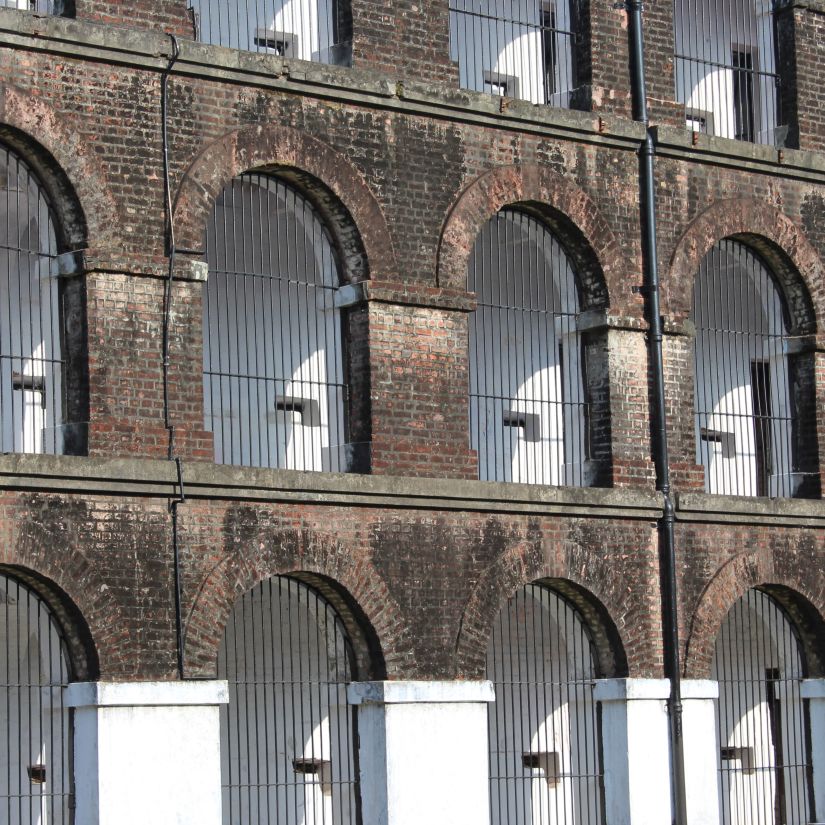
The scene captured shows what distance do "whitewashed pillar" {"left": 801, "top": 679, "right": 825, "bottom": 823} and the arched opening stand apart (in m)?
8.73

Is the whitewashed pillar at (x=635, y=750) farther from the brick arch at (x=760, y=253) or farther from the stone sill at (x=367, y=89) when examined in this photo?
the stone sill at (x=367, y=89)

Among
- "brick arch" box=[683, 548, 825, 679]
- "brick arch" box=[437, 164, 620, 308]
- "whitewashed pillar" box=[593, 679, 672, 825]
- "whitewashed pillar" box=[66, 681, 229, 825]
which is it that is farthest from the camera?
"brick arch" box=[683, 548, 825, 679]

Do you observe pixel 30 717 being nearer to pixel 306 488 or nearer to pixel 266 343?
pixel 306 488

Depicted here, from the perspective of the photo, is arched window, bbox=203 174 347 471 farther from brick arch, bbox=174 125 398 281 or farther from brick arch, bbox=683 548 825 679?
brick arch, bbox=683 548 825 679

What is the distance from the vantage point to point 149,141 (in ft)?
64.8

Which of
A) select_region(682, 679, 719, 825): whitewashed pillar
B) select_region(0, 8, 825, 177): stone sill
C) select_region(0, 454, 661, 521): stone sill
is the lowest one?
select_region(682, 679, 719, 825): whitewashed pillar

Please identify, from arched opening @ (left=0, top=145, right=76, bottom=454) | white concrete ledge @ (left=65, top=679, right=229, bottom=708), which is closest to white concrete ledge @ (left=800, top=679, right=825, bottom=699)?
white concrete ledge @ (left=65, top=679, right=229, bottom=708)

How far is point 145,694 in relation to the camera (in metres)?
18.8

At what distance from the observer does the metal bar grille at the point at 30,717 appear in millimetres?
19703

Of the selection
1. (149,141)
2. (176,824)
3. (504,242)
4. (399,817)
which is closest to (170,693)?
(176,824)

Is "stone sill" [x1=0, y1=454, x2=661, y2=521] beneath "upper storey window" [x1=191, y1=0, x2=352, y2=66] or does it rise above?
beneath

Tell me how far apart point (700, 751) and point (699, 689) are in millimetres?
624

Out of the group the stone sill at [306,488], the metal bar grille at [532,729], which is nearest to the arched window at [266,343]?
the stone sill at [306,488]

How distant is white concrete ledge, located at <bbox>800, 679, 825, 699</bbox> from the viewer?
78.2 feet
